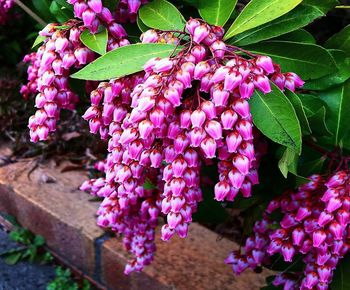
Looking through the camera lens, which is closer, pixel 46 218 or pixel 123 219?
pixel 123 219

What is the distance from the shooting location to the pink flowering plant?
3.43ft

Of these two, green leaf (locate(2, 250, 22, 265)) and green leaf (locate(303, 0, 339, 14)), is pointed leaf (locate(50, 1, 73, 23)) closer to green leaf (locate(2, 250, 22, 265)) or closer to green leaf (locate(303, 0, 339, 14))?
green leaf (locate(303, 0, 339, 14))

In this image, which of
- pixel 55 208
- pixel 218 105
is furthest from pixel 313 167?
pixel 55 208

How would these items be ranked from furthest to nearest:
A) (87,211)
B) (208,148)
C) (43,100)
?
1. (87,211)
2. (43,100)
3. (208,148)

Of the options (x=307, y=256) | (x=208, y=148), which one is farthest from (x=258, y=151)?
(x=208, y=148)

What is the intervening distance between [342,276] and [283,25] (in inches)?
25.8

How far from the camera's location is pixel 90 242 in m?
2.38

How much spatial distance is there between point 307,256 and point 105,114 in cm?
60

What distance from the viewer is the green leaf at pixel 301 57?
4.09 feet

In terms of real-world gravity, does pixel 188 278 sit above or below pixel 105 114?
below

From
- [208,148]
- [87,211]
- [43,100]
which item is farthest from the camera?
[87,211]

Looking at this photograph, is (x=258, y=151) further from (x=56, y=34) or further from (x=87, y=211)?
(x=87, y=211)

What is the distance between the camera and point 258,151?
1.38 metres

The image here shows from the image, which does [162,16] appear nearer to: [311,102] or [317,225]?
[311,102]
